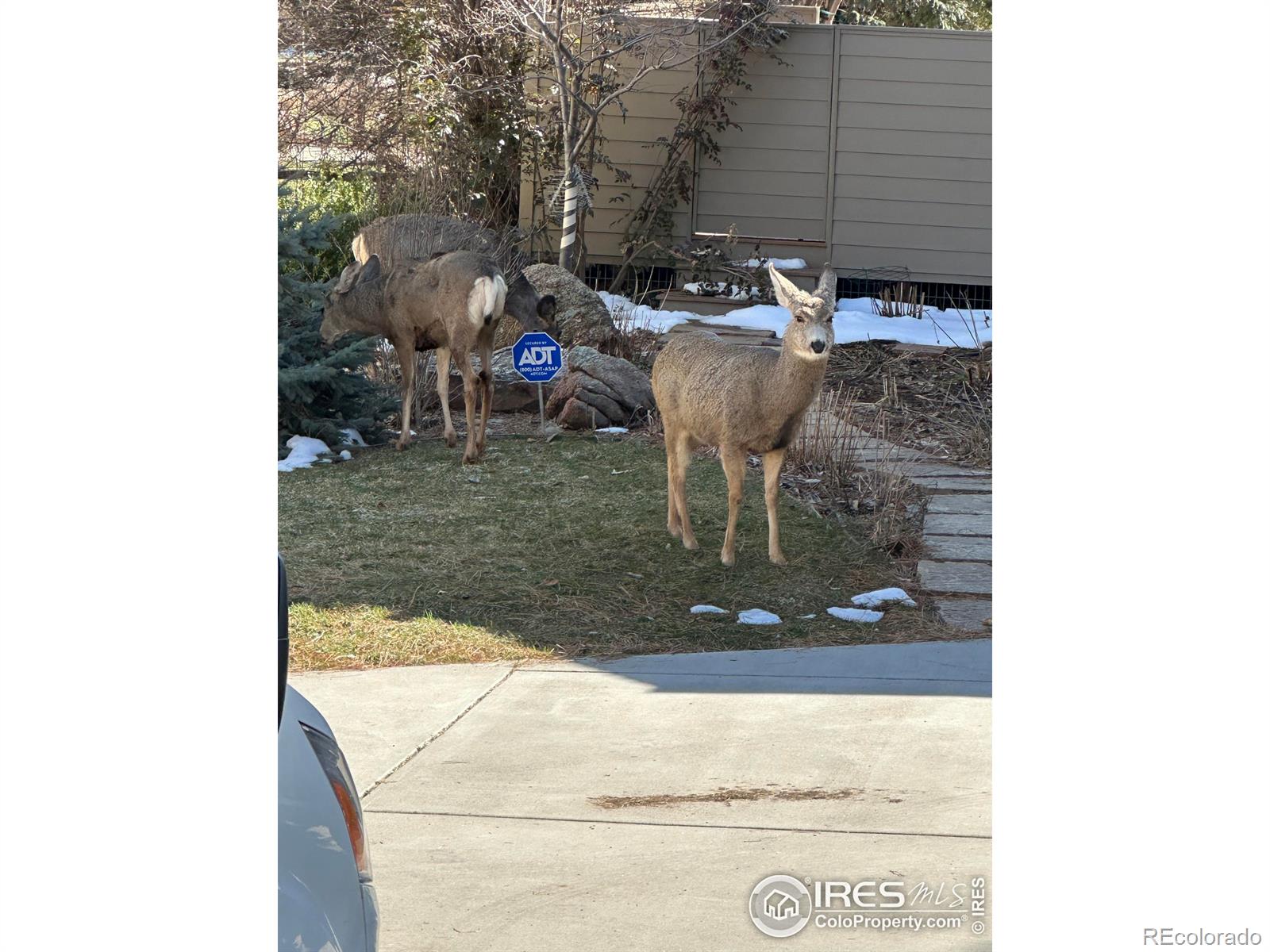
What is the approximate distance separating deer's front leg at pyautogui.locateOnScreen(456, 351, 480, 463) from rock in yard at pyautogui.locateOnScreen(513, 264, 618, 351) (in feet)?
7.54

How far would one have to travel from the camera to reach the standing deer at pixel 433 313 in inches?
359

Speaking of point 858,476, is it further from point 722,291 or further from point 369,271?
point 722,291

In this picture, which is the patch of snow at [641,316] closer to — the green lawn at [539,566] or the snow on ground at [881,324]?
the snow on ground at [881,324]

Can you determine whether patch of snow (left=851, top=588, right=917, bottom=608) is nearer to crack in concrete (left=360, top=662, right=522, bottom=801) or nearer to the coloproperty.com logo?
crack in concrete (left=360, top=662, right=522, bottom=801)

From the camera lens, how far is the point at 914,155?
15.0 meters

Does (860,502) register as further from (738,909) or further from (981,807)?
(738,909)

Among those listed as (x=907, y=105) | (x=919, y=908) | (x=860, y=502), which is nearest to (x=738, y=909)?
(x=919, y=908)

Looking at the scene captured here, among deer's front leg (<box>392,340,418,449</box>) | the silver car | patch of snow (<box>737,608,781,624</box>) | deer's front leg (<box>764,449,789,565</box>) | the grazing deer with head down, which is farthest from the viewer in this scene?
deer's front leg (<box>392,340,418,449</box>)

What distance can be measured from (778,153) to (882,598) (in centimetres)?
944

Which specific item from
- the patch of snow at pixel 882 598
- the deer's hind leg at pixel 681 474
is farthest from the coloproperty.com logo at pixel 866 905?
the deer's hind leg at pixel 681 474

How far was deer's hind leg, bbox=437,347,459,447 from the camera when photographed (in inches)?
379

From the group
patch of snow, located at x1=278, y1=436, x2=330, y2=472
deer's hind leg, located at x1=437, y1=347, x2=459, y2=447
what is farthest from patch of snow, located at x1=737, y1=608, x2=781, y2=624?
patch of snow, located at x1=278, y1=436, x2=330, y2=472

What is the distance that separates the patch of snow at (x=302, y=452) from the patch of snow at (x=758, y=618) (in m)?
4.05
